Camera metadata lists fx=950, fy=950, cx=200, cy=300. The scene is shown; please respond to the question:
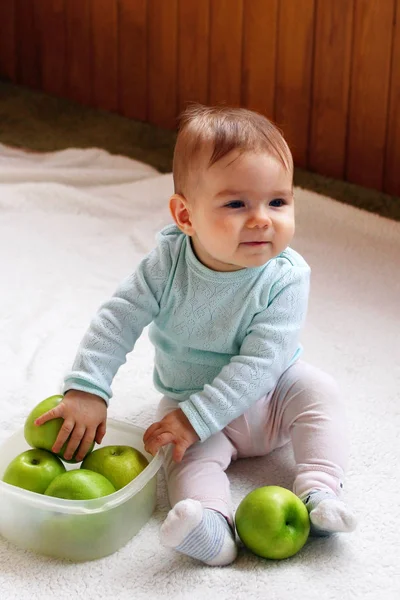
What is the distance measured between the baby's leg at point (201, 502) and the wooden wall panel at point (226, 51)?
3.83ft

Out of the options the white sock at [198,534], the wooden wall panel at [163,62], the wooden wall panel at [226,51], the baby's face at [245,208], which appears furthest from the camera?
the wooden wall panel at [163,62]

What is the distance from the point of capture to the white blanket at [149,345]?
1.10 meters

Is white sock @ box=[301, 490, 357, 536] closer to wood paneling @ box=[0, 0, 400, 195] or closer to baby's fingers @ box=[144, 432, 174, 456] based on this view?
baby's fingers @ box=[144, 432, 174, 456]

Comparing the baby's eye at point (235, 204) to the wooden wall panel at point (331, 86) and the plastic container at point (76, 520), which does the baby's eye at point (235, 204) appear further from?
the wooden wall panel at point (331, 86)

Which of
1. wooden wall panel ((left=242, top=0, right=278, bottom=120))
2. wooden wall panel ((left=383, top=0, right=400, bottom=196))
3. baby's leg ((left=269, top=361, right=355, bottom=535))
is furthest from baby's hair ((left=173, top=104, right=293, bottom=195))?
wooden wall panel ((left=242, top=0, right=278, bottom=120))

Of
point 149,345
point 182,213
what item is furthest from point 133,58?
point 182,213

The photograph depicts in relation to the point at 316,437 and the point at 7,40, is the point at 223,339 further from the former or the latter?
the point at 7,40

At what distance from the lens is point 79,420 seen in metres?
1.20

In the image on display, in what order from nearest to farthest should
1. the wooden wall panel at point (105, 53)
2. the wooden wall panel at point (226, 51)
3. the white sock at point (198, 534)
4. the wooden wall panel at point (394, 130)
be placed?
the white sock at point (198, 534) < the wooden wall panel at point (394, 130) < the wooden wall panel at point (226, 51) < the wooden wall panel at point (105, 53)

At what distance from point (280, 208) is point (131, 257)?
780 millimetres

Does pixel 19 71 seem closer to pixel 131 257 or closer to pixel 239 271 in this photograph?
pixel 131 257

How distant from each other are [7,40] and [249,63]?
88cm

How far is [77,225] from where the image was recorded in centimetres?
208

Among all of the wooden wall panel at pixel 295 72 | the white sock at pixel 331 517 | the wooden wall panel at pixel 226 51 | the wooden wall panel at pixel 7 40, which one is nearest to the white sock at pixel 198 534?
the white sock at pixel 331 517
